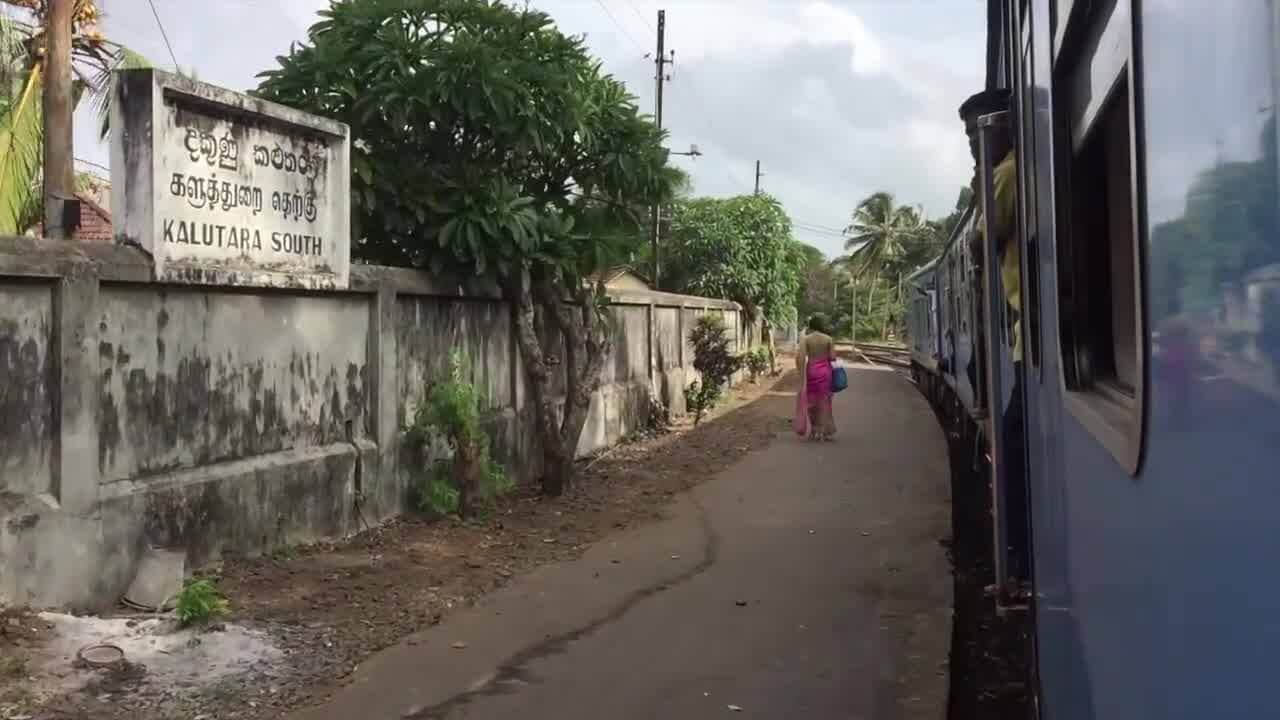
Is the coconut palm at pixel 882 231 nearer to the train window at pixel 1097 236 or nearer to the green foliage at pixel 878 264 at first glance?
the green foliage at pixel 878 264

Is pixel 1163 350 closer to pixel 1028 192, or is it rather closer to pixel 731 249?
pixel 1028 192

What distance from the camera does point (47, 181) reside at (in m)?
10.3

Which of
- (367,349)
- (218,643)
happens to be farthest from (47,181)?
(218,643)

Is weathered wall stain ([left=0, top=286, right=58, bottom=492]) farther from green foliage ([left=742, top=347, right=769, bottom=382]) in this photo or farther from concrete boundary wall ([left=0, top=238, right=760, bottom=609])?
green foliage ([left=742, top=347, right=769, bottom=382])

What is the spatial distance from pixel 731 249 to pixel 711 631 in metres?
A: 22.7

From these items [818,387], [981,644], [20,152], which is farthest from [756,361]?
[981,644]

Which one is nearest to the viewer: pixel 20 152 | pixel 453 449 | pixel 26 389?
pixel 26 389

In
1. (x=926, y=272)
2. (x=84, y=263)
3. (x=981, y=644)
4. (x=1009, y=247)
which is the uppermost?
(x=926, y=272)

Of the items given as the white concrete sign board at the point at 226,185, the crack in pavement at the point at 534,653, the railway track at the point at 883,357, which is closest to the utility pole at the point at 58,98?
the white concrete sign board at the point at 226,185

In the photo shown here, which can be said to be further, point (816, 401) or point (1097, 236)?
point (816, 401)

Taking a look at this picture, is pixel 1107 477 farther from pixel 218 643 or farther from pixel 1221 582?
pixel 218 643

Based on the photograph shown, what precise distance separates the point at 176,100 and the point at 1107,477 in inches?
212

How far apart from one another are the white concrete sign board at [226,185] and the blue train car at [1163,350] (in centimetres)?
456

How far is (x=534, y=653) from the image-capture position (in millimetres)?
5352
